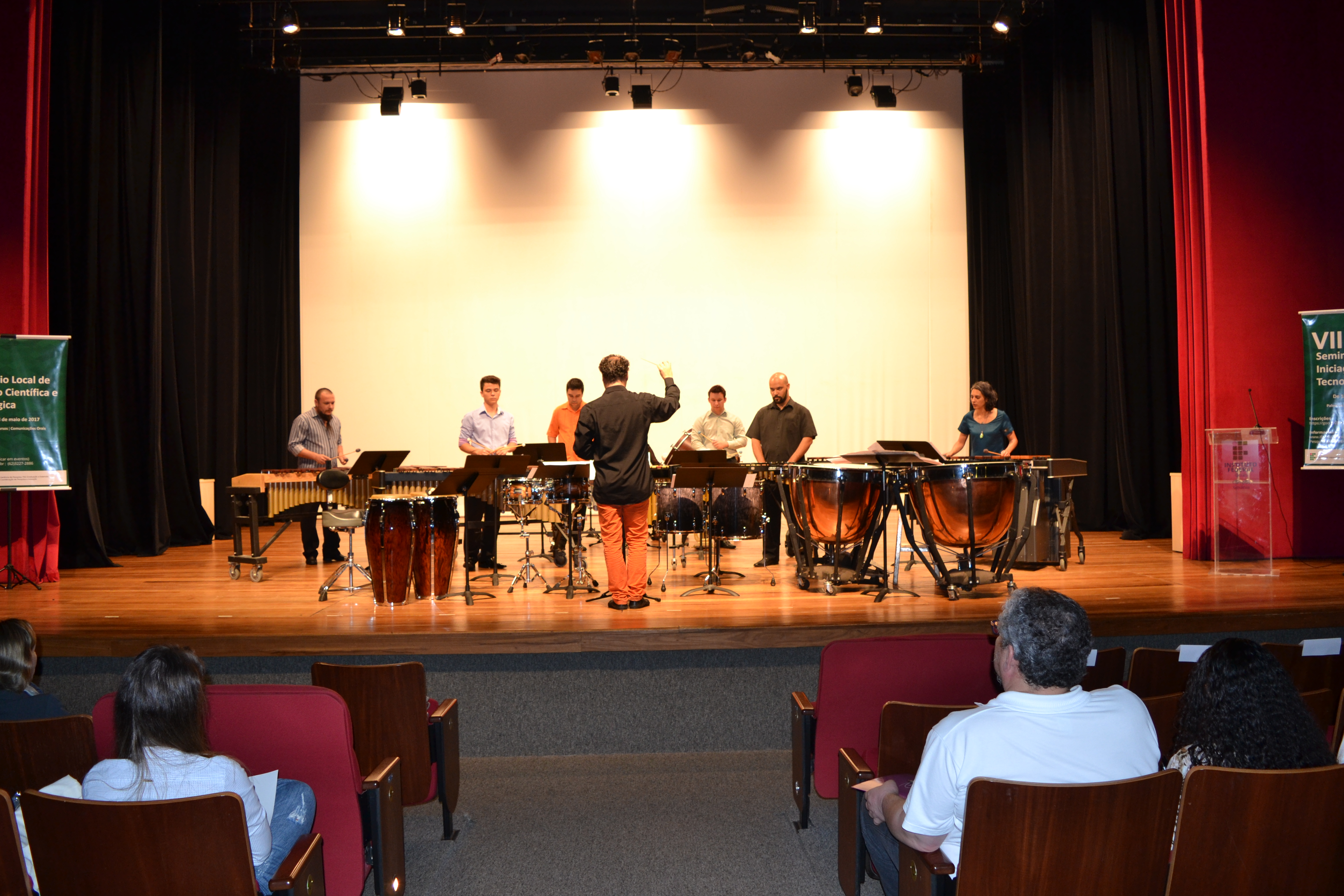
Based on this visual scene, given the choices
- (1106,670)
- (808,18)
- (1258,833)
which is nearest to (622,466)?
(1106,670)

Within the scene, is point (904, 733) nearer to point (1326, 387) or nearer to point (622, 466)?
point (622, 466)

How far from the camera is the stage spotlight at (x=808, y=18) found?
9.05 metres

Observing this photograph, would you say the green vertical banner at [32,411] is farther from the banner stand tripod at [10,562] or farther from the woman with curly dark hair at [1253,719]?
the woman with curly dark hair at [1253,719]

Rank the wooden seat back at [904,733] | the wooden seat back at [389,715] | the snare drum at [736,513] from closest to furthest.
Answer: the wooden seat back at [904,733]
the wooden seat back at [389,715]
the snare drum at [736,513]

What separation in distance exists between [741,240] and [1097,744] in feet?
30.5

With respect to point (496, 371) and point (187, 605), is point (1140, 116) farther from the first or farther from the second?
point (187, 605)

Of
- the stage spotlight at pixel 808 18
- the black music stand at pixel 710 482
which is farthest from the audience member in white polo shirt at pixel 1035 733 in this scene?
the stage spotlight at pixel 808 18

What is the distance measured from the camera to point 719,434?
29.3 feet

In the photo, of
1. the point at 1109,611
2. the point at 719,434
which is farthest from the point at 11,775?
the point at 719,434

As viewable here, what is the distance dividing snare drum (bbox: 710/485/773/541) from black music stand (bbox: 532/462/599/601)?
899 mm

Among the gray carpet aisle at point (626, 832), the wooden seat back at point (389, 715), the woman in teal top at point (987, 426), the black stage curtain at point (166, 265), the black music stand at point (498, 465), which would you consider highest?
the black stage curtain at point (166, 265)

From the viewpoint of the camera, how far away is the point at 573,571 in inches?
256

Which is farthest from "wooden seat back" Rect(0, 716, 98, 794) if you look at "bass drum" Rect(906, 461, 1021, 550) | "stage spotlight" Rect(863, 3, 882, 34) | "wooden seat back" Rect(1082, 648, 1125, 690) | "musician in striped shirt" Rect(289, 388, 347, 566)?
"stage spotlight" Rect(863, 3, 882, 34)

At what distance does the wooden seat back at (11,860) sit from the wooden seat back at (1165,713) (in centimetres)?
270
